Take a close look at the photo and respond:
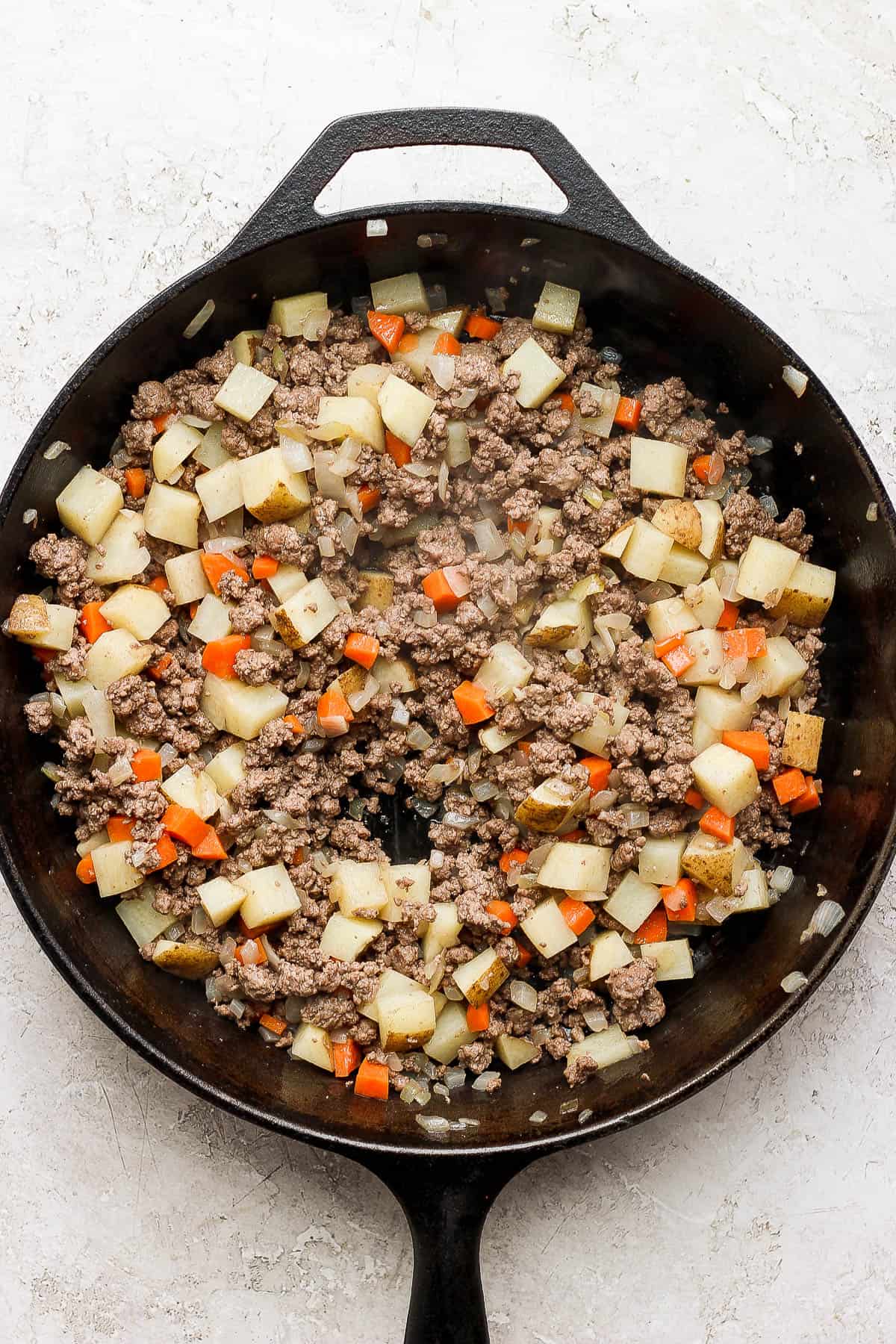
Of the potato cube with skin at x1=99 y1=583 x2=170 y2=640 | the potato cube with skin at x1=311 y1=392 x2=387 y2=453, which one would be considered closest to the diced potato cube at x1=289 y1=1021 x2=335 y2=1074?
the potato cube with skin at x1=99 y1=583 x2=170 y2=640

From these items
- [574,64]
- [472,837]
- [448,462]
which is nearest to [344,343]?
[448,462]

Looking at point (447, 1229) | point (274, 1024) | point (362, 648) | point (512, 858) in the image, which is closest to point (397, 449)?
point (362, 648)

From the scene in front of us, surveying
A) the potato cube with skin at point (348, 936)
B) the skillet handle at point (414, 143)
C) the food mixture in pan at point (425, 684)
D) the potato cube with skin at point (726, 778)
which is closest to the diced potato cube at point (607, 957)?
the food mixture in pan at point (425, 684)

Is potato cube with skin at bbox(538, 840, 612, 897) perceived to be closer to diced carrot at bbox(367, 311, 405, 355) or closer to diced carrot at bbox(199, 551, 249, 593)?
diced carrot at bbox(199, 551, 249, 593)

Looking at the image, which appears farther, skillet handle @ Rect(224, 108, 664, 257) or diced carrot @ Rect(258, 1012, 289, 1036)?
diced carrot @ Rect(258, 1012, 289, 1036)

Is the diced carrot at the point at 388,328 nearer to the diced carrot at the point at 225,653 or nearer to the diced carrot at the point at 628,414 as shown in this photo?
the diced carrot at the point at 628,414

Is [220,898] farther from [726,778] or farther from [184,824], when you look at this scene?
[726,778]

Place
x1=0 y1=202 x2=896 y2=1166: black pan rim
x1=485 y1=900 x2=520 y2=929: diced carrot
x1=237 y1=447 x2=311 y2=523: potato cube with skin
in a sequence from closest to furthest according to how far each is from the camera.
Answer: x1=0 y1=202 x2=896 y2=1166: black pan rim, x1=237 y1=447 x2=311 y2=523: potato cube with skin, x1=485 y1=900 x2=520 y2=929: diced carrot
